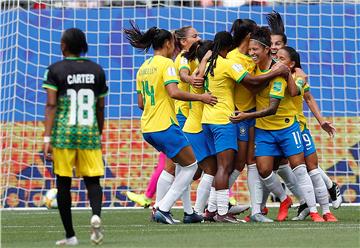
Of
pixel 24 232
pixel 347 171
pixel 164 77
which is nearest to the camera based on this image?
pixel 24 232

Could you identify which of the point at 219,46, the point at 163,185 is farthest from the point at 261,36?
the point at 163,185

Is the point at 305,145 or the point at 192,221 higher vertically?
the point at 305,145

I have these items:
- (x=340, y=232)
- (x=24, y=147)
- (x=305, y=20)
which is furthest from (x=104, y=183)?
(x=340, y=232)

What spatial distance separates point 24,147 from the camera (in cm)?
1595

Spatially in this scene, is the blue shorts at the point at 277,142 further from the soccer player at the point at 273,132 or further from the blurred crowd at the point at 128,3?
the blurred crowd at the point at 128,3

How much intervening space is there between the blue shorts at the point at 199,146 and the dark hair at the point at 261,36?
115cm

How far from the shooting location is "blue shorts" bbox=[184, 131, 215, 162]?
1104 cm

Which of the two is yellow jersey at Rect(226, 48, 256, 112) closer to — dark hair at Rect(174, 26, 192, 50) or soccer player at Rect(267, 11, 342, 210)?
soccer player at Rect(267, 11, 342, 210)

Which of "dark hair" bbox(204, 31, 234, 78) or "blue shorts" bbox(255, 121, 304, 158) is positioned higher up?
"dark hair" bbox(204, 31, 234, 78)

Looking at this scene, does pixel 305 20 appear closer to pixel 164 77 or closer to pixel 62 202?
pixel 164 77

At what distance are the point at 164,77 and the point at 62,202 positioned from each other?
2.51 meters

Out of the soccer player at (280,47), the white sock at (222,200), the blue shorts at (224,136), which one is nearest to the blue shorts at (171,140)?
the blue shorts at (224,136)

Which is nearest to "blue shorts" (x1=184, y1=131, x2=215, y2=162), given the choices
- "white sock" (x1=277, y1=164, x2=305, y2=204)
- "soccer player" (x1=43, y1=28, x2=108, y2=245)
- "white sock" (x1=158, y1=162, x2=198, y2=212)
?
"white sock" (x1=158, y1=162, x2=198, y2=212)

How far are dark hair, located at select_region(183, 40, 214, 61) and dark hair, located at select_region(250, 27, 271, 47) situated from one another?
1.64 ft
